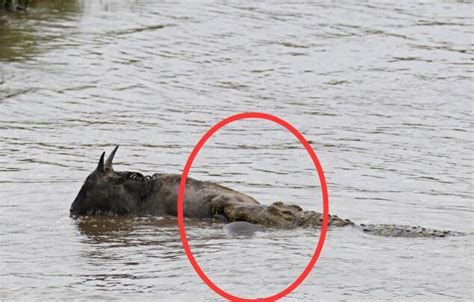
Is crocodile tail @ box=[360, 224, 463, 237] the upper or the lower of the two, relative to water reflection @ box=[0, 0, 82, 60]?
lower

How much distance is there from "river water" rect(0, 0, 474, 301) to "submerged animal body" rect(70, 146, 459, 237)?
222 millimetres

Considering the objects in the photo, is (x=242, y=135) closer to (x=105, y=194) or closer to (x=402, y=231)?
(x=105, y=194)

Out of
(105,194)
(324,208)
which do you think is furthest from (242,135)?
(324,208)

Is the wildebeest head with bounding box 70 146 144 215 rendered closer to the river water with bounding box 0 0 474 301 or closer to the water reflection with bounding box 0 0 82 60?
the river water with bounding box 0 0 474 301

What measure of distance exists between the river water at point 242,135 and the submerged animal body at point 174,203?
0.73 feet

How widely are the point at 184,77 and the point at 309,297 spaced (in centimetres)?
1057

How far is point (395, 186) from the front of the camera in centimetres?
1216

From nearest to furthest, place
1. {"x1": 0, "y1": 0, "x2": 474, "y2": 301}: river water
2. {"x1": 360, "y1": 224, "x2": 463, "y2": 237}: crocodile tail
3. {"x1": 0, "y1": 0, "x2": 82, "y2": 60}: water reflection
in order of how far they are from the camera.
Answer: {"x1": 0, "y1": 0, "x2": 474, "y2": 301}: river water → {"x1": 360, "y1": 224, "x2": 463, "y2": 237}: crocodile tail → {"x1": 0, "y1": 0, "x2": 82, "y2": 60}: water reflection

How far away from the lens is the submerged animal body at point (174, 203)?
33.7 feet

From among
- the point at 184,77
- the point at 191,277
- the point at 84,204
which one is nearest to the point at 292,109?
the point at 184,77

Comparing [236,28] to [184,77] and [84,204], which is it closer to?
[184,77]

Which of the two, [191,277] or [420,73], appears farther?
[420,73]

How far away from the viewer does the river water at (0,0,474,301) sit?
883 cm

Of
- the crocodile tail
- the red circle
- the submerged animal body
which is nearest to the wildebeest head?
the submerged animal body
